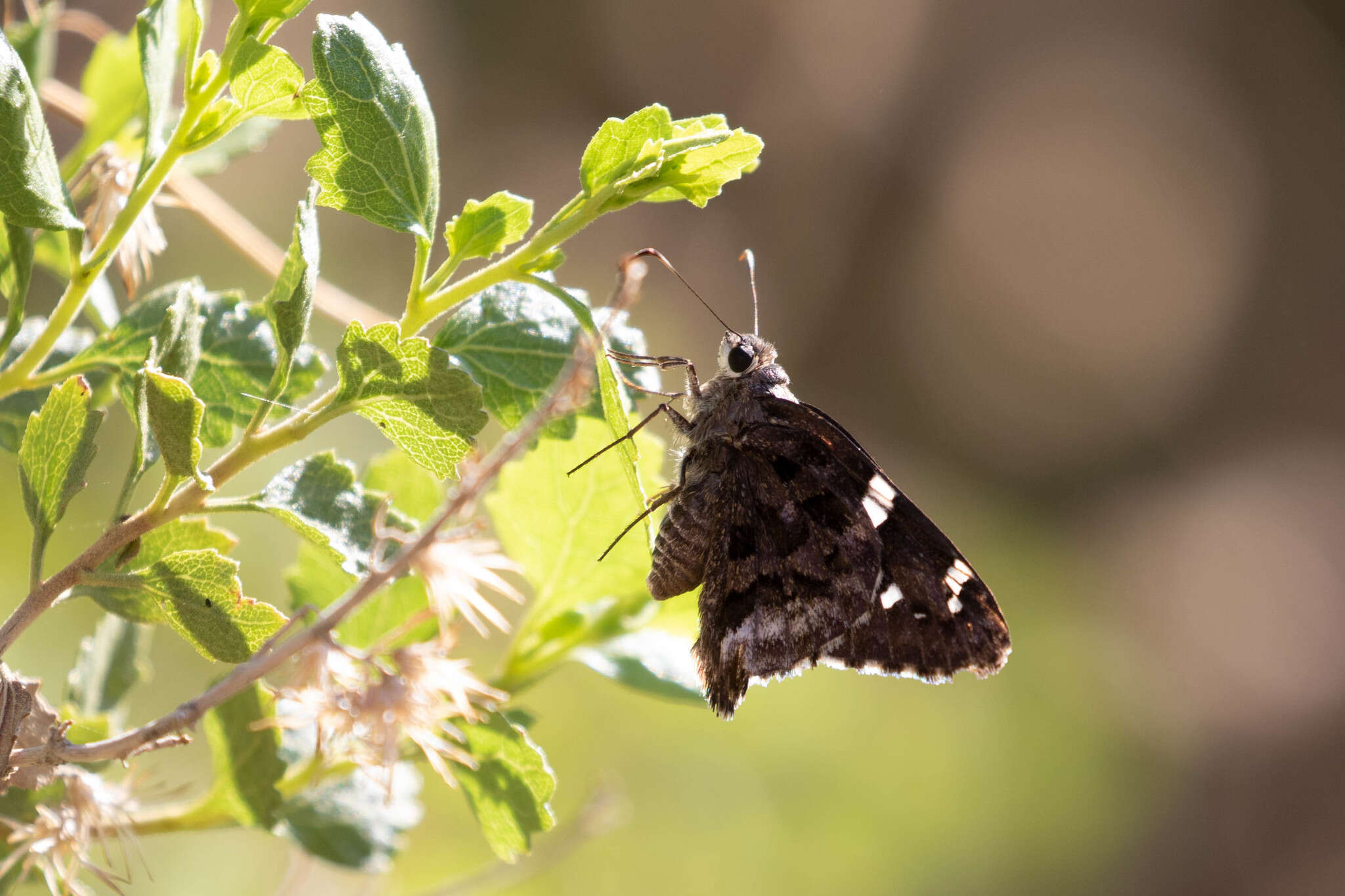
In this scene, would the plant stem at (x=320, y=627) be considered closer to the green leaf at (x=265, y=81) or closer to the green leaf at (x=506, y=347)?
the green leaf at (x=506, y=347)

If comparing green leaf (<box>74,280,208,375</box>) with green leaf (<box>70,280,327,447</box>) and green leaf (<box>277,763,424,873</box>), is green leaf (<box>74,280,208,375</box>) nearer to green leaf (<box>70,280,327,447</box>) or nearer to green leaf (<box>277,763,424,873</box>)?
green leaf (<box>70,280,327,447</box>)

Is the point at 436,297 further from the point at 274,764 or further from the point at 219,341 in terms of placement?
the point at 274,764

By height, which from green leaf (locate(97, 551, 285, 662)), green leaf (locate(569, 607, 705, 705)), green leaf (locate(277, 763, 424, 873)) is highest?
green leaf (locate(569, 607, 705, 705))

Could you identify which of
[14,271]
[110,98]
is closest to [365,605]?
[14,271]

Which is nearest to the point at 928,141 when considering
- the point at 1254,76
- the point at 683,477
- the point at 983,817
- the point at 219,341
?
the point at 1254,76

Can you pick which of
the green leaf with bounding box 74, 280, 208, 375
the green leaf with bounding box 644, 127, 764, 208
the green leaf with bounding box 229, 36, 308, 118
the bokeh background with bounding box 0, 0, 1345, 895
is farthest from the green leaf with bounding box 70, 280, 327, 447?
the bokeh background with bounding box 0, 0, 1345, 895

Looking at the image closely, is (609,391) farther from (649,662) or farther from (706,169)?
(649,662)
